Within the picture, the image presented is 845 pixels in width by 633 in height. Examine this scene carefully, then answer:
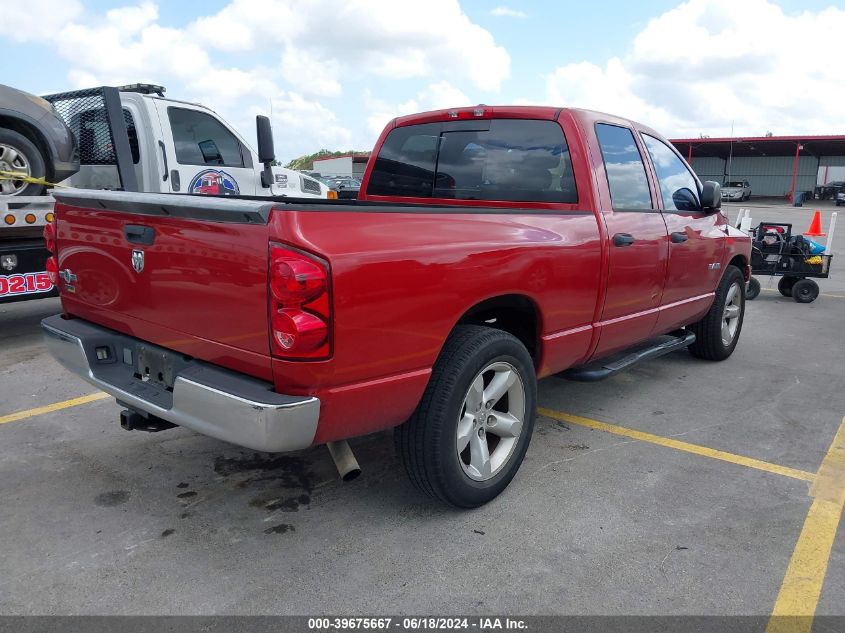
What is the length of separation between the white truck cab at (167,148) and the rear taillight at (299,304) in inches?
197

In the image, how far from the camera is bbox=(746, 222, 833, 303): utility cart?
344 inches

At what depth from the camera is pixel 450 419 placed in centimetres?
281

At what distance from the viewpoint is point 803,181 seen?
45.8m

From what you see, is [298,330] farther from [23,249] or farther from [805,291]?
[805,291]

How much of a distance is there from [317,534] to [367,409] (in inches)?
28.5

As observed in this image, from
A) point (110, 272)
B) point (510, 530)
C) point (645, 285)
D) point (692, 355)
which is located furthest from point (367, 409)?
point (692, 355)

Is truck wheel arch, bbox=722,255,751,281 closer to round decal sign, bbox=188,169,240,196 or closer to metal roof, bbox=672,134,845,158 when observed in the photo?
round decal sign, bbox=188,169,240,196

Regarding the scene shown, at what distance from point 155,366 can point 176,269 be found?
1.62ft

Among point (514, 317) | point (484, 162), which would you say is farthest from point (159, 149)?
point (514, 317)

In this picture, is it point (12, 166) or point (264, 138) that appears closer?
point (12, 166)

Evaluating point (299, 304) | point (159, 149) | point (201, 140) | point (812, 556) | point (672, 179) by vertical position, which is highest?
point (201, 140)

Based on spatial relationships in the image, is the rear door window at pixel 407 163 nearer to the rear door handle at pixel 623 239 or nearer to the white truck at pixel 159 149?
the rear door handle at pixel 623 239

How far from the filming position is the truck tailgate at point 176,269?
235 cm

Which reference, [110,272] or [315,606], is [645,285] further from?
[110,272]
